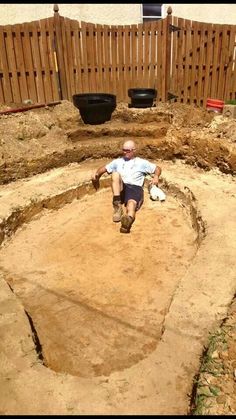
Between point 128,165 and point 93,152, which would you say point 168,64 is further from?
point 128,165

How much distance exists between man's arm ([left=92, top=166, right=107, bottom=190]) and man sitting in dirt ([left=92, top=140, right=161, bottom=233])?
0.07m

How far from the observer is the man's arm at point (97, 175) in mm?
6144

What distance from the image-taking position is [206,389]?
2744 millimetres

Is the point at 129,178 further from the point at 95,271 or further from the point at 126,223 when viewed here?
the point at 95,271

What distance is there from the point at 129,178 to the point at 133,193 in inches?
9.8

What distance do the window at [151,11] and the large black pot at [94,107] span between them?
453 cm

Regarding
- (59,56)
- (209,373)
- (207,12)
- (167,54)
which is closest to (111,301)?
(209,373)

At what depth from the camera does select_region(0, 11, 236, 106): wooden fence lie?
888 cm

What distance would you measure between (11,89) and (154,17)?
5.32 metres

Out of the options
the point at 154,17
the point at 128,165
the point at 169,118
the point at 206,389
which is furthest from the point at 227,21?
the point at 206,389

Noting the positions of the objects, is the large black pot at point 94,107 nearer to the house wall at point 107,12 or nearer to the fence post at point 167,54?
the fence post at point 167,54

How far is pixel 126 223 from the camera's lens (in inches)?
208

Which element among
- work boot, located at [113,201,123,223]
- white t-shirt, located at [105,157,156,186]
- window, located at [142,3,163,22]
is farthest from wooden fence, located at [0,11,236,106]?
work boot, located at [113,201,123,223]

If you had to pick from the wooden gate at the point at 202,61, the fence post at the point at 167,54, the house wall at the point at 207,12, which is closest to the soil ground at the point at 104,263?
the fence post at the point at 167,54
